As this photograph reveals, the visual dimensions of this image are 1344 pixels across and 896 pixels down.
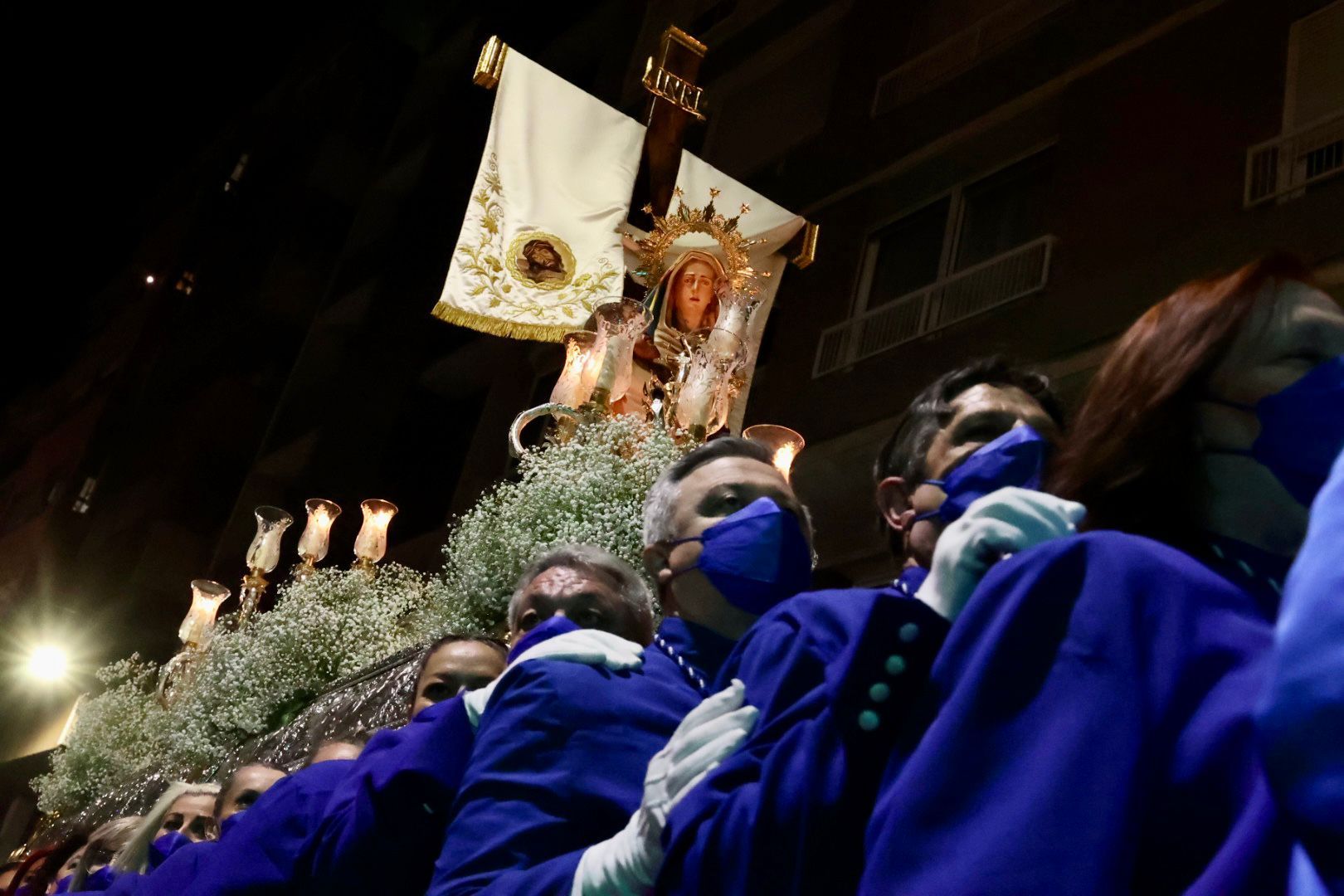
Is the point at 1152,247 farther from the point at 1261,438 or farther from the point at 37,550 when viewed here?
the point at 37,550

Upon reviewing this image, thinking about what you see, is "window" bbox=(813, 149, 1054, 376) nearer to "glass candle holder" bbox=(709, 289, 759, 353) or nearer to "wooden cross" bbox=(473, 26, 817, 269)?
"wooden cross" bbox=(473, 26, 817, 269)

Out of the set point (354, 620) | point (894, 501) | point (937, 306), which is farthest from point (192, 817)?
point (937, 306)

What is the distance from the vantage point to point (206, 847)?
2691 mm

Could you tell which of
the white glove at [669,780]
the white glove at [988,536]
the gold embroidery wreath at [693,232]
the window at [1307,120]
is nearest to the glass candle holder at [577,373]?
the gold embroidery wreath at [693,232]

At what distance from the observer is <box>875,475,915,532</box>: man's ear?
6.66ft

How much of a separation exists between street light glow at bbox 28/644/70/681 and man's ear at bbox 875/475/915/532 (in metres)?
16.0

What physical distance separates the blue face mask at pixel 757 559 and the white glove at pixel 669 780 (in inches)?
22.8

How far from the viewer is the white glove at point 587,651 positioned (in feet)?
6.47

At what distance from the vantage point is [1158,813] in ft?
2.93

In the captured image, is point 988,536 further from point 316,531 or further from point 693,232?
point 316,531

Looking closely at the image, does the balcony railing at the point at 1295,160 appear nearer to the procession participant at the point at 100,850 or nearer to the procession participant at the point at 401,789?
the procession participant at the point at 401,789

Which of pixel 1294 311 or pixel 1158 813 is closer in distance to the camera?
pixel 1158 813

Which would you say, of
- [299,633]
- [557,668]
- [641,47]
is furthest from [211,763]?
[641,47]

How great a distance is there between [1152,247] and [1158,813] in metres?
6.04
